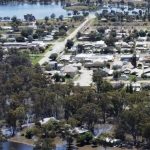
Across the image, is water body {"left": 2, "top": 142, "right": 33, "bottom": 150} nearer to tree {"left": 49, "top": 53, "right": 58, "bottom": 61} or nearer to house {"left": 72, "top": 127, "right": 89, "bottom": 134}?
house {"left": 72, "top": 127, "right": 89, "bottom": 134}

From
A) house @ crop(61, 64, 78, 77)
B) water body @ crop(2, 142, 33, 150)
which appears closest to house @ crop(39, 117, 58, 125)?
water body @ crop(2, 142, 33, 150)

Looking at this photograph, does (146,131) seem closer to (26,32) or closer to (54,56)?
(54,56)

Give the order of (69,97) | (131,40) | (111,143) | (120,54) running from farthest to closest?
(131,40), (120,54), (69,97), (111,143)

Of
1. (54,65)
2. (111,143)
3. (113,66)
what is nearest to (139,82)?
(113,66)

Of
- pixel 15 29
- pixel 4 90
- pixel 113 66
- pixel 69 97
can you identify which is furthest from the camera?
pixel 15 29

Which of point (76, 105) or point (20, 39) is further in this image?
point (20, 39)

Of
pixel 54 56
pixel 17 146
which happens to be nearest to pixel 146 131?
pixel 17 146

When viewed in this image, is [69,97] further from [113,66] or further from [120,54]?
[120,54]
